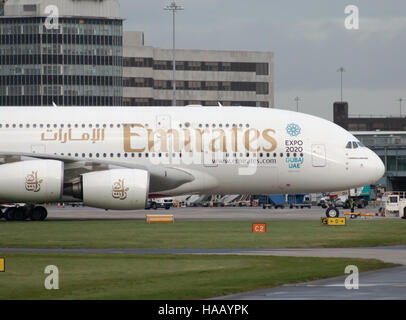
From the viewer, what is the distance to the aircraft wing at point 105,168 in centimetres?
4756

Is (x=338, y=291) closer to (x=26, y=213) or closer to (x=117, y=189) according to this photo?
(x=117, y=189)

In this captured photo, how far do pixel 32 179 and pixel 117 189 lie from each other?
4.38 metres

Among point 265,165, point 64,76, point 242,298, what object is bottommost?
point 242,298

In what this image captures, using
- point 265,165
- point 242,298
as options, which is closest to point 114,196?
point 265,165

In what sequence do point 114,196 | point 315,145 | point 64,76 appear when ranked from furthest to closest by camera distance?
point 64,76
point 315,145
point 114,196

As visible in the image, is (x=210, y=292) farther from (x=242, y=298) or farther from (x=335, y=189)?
(x=335, y=189)

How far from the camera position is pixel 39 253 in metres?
30.5

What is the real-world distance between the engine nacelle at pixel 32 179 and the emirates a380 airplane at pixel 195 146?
1631mm

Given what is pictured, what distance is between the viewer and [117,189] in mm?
46531

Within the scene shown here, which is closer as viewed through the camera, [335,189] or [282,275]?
[282,275]

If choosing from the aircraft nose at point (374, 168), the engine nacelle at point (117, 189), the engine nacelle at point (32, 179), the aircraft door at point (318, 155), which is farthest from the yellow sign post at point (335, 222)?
the engine nacelle at point (32, 179)

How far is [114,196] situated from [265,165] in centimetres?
868

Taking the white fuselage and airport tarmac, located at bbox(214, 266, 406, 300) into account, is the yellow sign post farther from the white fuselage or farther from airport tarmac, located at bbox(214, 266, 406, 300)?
airport tarmac, located at bbox(214, 266, 406, 300)

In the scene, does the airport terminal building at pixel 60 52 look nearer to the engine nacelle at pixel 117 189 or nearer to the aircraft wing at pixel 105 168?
the aircraft wing at pixel 105 168
